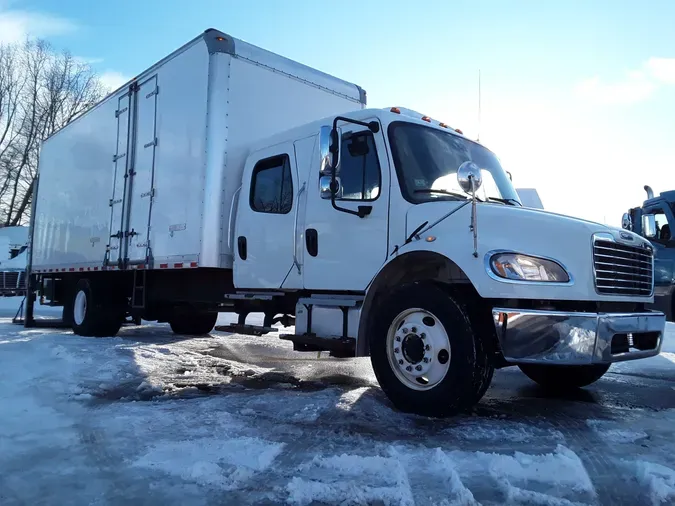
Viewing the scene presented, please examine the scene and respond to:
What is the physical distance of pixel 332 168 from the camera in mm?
4652

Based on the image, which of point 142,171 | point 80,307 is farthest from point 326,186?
point 80,307

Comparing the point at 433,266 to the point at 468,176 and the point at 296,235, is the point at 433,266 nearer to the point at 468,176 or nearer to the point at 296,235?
the point at 468,176

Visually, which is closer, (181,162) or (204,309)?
(181,162)

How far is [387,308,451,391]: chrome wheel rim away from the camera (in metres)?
4.09

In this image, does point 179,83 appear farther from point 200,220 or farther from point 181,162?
point 200,220

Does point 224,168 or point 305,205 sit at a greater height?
point 224,168

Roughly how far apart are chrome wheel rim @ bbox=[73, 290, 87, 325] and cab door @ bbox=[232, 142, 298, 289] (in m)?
4.73

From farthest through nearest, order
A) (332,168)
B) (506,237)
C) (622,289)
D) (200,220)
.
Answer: (200,220) < (332,168) < (622,289) < (506,237)

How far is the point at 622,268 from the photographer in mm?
4301

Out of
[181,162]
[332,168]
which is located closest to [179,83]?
[181,162]

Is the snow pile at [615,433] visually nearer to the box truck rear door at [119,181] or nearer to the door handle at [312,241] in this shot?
the door handle at [312,241]

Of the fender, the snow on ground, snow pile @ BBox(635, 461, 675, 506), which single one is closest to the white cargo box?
the snow on ground

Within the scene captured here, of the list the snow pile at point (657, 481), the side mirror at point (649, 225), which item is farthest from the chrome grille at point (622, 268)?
the side mirror at point (649, 225)

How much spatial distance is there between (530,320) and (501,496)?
1.37 metres
